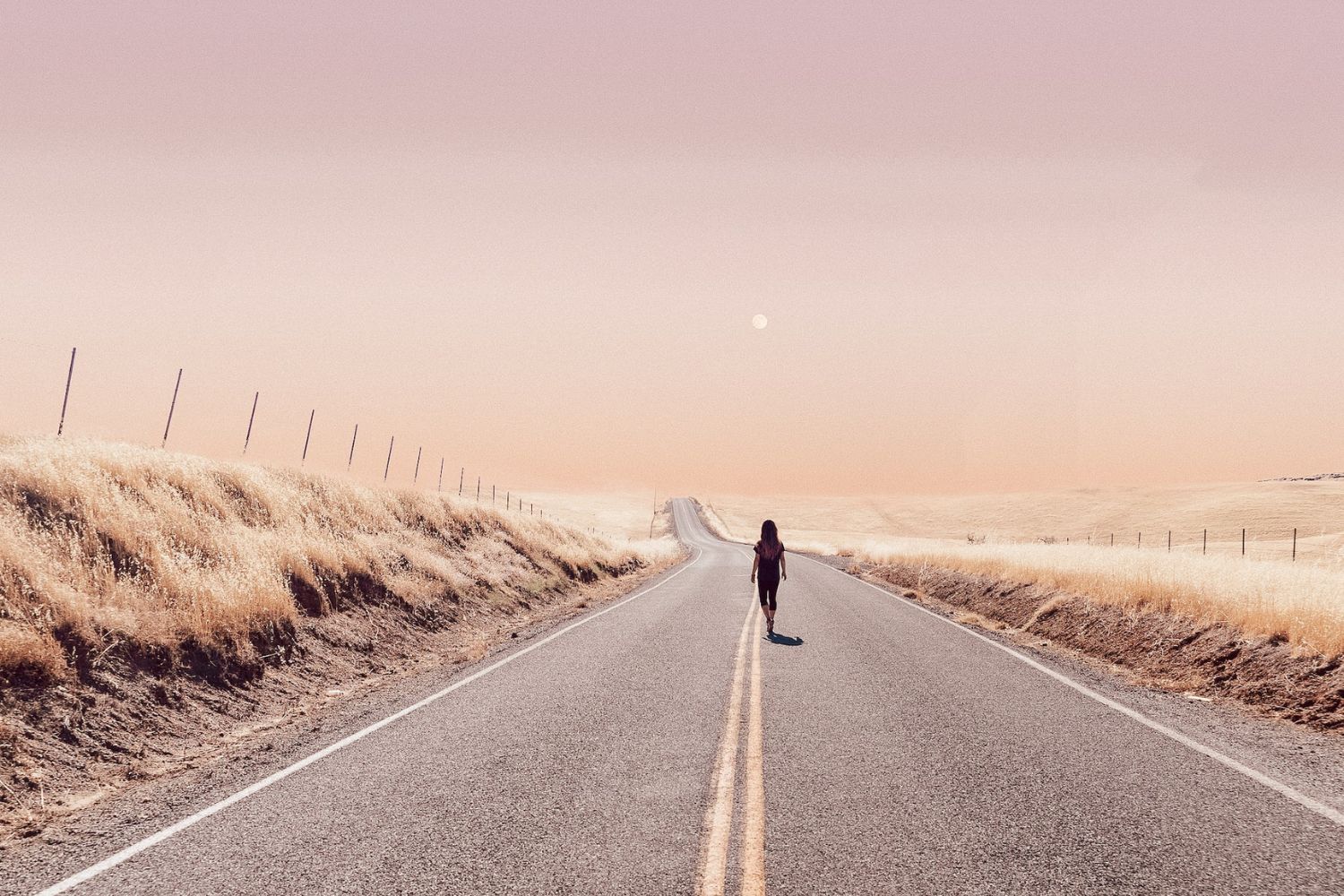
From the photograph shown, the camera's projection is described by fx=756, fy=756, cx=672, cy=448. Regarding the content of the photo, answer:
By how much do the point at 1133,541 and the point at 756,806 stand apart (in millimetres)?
75346

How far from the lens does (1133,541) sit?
223ft

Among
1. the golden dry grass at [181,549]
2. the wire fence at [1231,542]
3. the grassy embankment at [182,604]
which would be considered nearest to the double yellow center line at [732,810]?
the grassy embankment at [182,604]

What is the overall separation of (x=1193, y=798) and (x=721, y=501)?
5219 inches

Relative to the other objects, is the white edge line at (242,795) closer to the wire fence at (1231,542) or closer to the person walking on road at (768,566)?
the person walking on road at (768,566)

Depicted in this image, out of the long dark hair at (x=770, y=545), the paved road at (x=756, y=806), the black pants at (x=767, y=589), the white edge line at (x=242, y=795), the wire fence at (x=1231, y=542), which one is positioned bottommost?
the white edge line at (x=242, y=795)

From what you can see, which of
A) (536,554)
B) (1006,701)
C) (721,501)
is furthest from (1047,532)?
(1006,701)

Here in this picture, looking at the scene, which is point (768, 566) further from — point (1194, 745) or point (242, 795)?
point (242, 795)

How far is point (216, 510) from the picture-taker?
45.2 feet

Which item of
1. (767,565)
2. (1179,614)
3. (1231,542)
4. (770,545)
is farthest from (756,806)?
(1231,542)

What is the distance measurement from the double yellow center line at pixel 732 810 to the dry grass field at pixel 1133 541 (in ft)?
22.3

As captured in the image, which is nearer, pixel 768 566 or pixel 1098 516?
pixel 768 566

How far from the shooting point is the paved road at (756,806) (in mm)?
4141

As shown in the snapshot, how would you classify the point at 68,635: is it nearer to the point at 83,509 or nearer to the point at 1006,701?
the point at 83,509

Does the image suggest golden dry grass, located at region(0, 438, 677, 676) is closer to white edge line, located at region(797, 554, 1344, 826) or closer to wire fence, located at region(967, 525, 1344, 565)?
white edge line, located at region(797, 554, 1344, 826)
